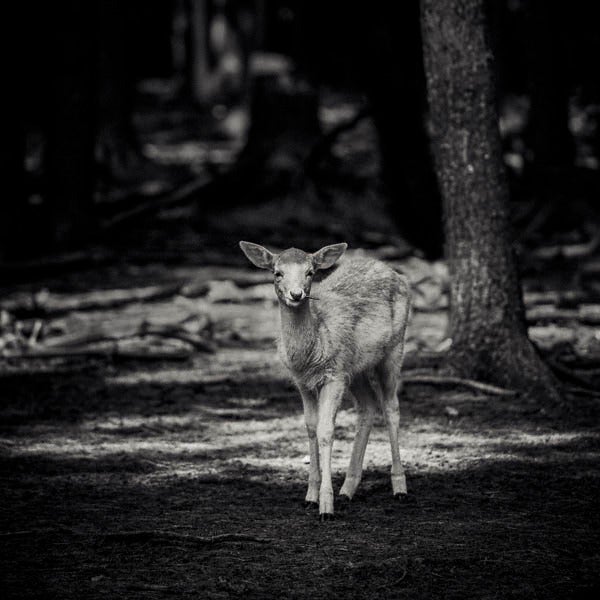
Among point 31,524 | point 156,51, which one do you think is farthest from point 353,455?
point 156,51

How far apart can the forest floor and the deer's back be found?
3.24ft

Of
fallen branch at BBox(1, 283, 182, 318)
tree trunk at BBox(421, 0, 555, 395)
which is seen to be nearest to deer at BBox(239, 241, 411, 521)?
tree trunk at BBox(421, 0, 555, 395)

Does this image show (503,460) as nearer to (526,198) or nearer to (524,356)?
(524,356)

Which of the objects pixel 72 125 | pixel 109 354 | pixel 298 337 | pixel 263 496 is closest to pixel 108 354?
pixel 109 354

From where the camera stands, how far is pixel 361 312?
24.1ft

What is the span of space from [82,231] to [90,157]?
1206 mm

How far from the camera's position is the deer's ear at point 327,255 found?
678 centimetres

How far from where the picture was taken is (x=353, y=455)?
721 cm

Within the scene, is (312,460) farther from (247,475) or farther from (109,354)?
(109,354)

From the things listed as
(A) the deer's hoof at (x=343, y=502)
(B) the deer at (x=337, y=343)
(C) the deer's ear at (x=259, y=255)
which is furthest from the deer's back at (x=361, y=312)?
(A) the deer's hoof at (x=343, y=502)

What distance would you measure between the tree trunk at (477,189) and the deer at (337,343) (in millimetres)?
1938

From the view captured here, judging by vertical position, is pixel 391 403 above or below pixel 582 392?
above

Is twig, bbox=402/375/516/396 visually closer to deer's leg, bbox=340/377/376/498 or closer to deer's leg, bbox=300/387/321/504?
deer's leg, bbox=340/377/376/498

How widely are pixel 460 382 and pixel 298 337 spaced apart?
3370 millimetres
